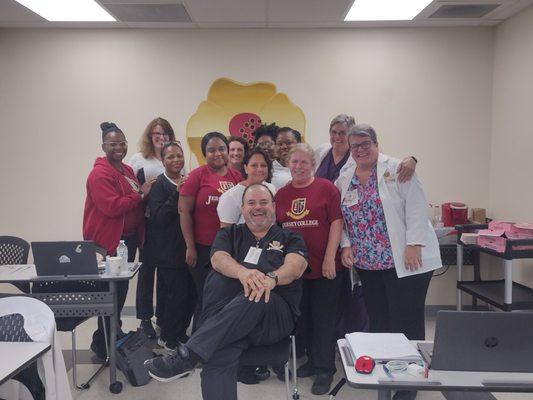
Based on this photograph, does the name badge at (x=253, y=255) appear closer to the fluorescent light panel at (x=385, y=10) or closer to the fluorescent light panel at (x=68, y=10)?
the fluorescent light panel at (x=385, y=10)

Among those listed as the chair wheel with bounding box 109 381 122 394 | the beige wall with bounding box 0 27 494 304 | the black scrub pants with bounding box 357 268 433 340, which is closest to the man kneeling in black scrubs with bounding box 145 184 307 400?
the black scrub pants with bounding box 357 268 433 340

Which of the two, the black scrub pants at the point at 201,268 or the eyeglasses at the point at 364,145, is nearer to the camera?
the eyeglasses at the point at 364,145

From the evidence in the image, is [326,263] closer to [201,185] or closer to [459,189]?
[201,185]

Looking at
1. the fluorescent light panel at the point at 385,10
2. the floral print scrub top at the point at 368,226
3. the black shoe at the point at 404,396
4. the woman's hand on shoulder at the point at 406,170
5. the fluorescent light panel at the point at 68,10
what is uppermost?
the fluorescent light panel at the point at 68,10

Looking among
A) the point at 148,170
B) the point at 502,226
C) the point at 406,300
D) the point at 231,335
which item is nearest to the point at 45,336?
the point at 231,335

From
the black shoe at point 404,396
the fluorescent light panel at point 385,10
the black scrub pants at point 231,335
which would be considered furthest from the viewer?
the fluorescent light panel at point 385,10

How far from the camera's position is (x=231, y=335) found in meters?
2.21

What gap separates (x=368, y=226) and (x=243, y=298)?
0.82 metres

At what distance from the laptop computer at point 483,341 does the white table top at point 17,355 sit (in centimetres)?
140

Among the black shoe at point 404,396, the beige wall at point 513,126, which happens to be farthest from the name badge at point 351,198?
the beige wall at point 513,126

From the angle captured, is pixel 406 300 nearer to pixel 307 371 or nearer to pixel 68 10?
pixel 307 371

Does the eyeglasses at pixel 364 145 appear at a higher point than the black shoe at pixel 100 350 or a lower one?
higher

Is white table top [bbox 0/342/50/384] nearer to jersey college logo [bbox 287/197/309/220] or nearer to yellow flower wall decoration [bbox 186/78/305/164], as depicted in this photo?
jersey college logo [bbox 287/197/309/220]

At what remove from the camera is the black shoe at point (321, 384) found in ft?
9.14
